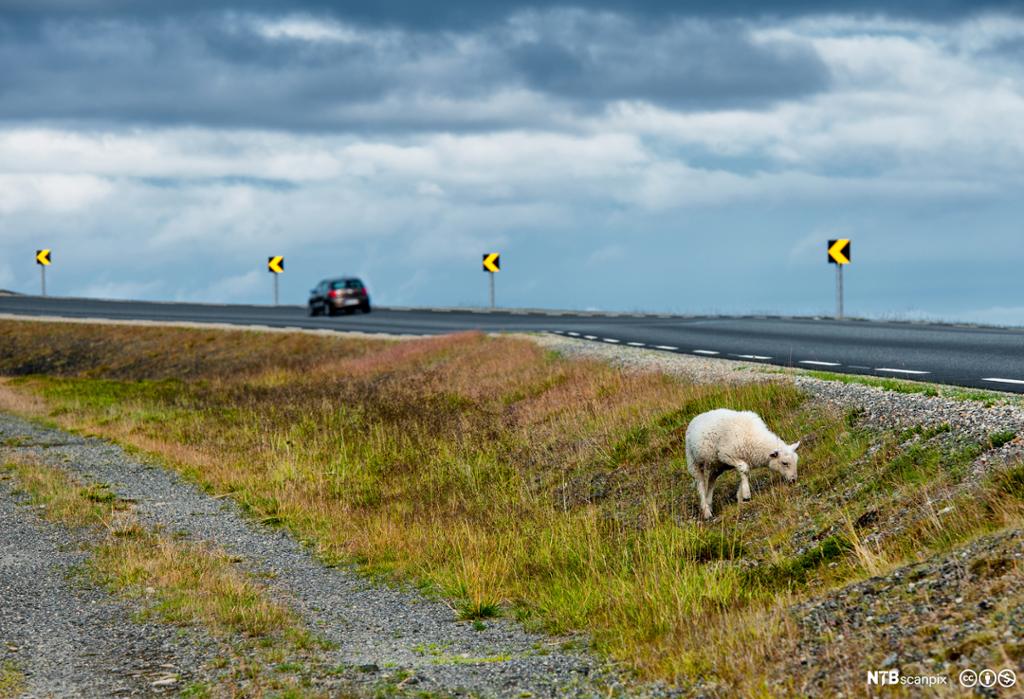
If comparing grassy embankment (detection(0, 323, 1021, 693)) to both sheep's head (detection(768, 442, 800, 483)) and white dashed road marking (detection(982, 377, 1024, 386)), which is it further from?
white dashed road marking (detection(982, 377, 1024, 386))

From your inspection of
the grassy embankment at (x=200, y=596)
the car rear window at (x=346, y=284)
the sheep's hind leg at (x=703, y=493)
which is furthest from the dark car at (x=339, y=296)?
the sheep's hind leg at (x=703, y=493)

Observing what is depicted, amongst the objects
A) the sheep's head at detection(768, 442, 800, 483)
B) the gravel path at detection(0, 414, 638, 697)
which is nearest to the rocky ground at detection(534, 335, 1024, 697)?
the gravel path at detection(0, 414, 638, 697)

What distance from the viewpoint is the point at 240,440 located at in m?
A: 19.4

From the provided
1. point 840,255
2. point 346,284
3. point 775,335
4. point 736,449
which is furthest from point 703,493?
point 346,284

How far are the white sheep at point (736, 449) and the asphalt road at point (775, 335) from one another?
494cm

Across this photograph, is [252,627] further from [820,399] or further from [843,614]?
[820,399]

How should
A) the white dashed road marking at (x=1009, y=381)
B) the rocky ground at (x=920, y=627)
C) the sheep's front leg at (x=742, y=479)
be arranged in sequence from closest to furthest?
the rocky ground at (x=920, y=627)
the sheep's front leg at (x=742, y=479)
the white dashed road marking at (x=1009, y=381)

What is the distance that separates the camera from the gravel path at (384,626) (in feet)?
24.2

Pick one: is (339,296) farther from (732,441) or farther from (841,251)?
(732,441)

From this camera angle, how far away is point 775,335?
2709 centimetres

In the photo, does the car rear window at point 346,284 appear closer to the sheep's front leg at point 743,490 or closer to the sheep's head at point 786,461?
the sheep's front leg at point 743,490

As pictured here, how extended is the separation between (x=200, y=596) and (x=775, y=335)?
19387 millimetres

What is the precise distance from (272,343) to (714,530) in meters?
30.0

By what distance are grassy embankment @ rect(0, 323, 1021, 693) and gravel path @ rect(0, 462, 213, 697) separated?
2323 millimetres
